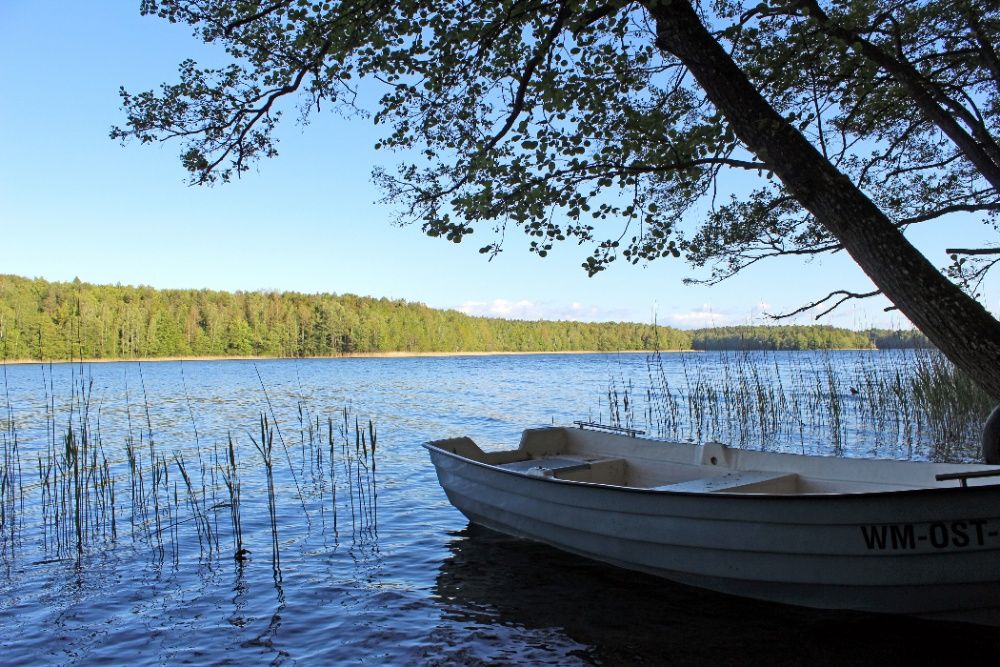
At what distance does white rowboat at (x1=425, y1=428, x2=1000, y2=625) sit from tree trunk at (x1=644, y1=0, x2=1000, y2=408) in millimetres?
Answer: 772

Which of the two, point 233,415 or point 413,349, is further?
point 413,349

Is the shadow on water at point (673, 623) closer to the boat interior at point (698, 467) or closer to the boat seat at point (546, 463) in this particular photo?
the boat interior at point (698, 467)

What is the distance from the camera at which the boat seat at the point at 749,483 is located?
5800mm

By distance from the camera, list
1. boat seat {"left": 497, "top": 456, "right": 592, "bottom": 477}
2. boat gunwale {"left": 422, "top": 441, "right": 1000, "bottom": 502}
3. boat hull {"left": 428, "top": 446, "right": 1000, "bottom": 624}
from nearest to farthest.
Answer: boat gunwale {"left": 422, "top": 441, "right": 1000, "bottom": 502} → boat hull {"left": 428, "top": 446, "right": 1000, "bottom": 624} → boat seat {"left": 497, "top": 456, "right": 592, "bottom": 477}

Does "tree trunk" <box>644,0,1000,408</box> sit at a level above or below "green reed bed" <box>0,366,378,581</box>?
above

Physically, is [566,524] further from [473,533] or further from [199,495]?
[199,495]

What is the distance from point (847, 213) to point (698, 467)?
326 centimetres

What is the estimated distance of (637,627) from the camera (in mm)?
4910

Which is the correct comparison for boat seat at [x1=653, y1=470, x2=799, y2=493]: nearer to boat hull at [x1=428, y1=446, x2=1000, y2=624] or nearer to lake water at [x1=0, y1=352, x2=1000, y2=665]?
boat hull at [x1=428, y1=446, x2=1000, y2=624]

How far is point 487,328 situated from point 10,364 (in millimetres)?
50902

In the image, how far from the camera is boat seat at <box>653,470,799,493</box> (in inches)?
228

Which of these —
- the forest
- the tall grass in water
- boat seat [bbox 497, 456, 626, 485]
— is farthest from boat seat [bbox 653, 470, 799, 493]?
the forest

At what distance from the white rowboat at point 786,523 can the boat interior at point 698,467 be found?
0.6 inches

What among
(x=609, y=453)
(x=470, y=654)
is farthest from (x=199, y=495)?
(x=470, y=654)
